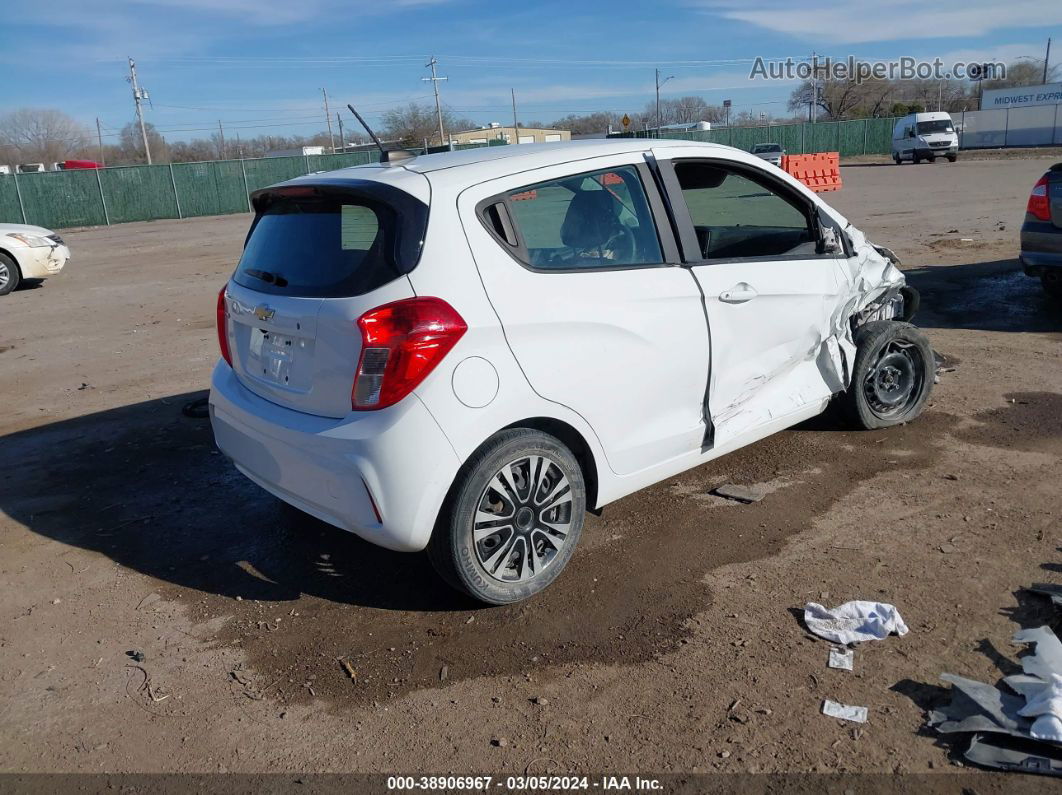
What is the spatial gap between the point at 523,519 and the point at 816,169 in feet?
84.2

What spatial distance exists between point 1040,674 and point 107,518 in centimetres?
452

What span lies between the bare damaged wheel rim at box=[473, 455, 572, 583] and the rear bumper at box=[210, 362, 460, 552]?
27 cm

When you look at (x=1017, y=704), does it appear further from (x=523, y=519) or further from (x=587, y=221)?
(x=587, y=221)

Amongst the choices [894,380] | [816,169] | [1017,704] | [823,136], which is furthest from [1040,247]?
[823,136]

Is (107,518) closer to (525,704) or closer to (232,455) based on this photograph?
(232,455)

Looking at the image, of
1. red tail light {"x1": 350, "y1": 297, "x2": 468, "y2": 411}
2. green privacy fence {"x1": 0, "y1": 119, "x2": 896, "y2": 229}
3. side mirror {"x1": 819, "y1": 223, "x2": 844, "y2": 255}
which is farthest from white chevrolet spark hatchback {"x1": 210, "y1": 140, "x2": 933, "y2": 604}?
green privacy fence {"x1": 0, "y1": 119, "x2": 896, "y2": 229}

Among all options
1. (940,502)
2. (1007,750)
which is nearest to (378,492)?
(1007,750)

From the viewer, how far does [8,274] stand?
14.1 meters

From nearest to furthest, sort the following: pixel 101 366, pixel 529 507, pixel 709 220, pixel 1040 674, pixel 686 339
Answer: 1. pixel 1040 674
2. pixel 529 507
3. pixel 686 339
4. pixel 709 220
5. pixel 101 366

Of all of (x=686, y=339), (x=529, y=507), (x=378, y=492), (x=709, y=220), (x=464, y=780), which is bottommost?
(x=464, y=780)

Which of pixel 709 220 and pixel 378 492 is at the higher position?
pixel 709 220

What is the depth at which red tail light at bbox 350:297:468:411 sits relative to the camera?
313 cm

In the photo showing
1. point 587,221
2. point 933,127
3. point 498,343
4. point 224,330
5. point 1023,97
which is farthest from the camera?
point 1023,97

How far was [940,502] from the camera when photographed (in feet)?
14.4
